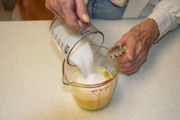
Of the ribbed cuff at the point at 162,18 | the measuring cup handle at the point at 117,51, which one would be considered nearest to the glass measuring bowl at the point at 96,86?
the measuring cup handle at the point at 117,51

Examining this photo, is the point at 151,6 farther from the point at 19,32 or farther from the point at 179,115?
the point at 19,32

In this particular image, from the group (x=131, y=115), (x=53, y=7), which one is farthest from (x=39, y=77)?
(x=131, y=115)

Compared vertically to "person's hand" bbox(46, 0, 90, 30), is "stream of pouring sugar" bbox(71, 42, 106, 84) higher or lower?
lower

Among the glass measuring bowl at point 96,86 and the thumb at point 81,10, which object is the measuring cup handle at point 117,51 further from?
the thumb at point 81,10

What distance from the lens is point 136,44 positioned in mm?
712

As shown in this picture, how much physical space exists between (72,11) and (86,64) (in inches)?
7.0

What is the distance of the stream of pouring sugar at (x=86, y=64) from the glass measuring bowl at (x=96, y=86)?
35 mm

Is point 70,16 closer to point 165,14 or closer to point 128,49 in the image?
point 128,49

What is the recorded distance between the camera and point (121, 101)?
26.2 inches

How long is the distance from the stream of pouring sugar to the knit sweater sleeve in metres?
0.37

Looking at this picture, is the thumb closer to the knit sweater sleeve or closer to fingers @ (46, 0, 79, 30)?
fingers @ (46, 0, 79, 30)

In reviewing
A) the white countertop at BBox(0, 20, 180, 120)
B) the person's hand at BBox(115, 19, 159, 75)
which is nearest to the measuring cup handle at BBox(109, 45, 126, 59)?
the person's hand at BBox(115, 19, 159, 75)

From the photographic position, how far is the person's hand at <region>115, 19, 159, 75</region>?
684 millimetres

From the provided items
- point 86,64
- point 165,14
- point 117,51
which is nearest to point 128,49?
point 117,51
